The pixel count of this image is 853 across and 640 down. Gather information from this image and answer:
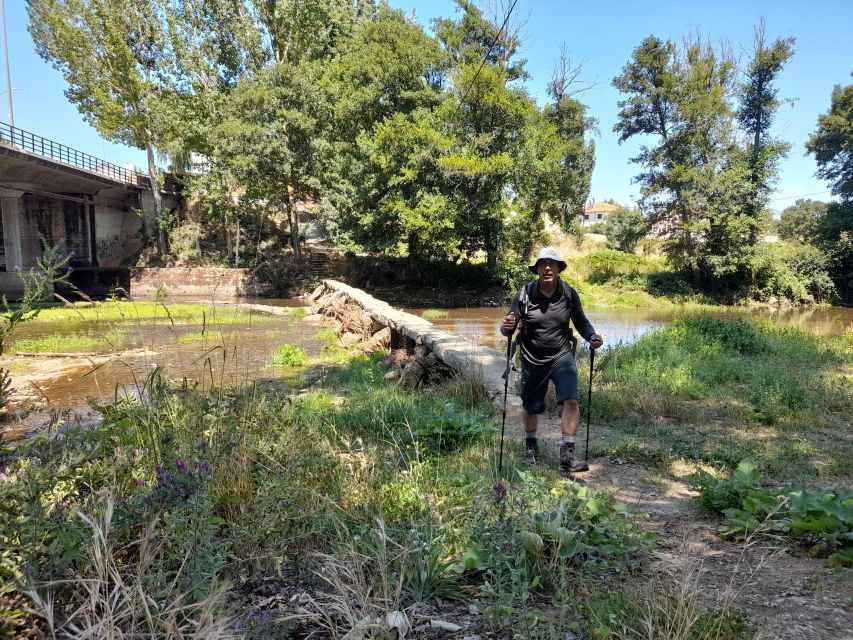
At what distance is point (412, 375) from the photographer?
26.3 ft

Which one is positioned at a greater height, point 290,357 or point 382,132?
point 382,132

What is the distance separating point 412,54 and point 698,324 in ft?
64.9

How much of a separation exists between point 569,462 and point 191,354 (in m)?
9.57

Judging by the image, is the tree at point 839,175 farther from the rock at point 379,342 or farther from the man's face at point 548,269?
the man's face at point 548,269

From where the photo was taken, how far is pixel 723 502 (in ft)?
10.9

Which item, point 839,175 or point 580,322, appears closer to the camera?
point 580,322

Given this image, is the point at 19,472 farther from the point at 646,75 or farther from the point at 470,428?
the point at 646,75

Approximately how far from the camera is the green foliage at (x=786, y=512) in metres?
2.65

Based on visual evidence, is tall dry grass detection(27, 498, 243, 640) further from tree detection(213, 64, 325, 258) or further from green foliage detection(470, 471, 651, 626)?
tree detection(213, 64, 325, 258)

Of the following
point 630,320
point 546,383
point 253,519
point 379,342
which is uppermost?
point 546,383

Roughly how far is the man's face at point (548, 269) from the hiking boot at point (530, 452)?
1458 millimetres

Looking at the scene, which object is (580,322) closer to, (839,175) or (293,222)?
(293,222)

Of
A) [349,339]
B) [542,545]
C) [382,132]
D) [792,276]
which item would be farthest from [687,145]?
[542,545]

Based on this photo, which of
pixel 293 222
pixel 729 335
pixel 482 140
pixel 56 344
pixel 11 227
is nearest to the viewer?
pixel 729 335
